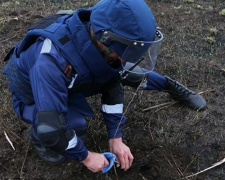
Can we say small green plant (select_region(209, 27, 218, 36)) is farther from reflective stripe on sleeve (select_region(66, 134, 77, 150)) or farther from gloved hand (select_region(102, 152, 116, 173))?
reflective stripe on sleeve (select_region(66, 134, 77, 150))

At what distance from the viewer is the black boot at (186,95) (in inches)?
136

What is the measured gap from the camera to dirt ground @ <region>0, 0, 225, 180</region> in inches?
114

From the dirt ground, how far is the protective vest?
83 cm

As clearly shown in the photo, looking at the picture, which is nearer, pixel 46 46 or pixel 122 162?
pixel 46 46

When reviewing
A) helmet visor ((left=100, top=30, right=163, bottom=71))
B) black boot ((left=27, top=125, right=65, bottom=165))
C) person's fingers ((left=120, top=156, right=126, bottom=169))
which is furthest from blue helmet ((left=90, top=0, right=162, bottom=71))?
black boot ((left=27, top=125, right=65, bottom=165))

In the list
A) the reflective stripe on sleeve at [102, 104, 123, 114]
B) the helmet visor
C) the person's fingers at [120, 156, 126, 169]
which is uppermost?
the helmet visor

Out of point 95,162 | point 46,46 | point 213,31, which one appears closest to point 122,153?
point 95,162

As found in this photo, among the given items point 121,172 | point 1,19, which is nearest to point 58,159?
point 121,172

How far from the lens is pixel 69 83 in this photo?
2.33 meters

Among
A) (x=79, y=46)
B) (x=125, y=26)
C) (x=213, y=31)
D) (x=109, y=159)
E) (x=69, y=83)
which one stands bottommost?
(x=213, y=31)

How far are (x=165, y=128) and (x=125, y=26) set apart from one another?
1.51m

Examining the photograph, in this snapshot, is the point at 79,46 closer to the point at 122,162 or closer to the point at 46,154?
the point at 122,162

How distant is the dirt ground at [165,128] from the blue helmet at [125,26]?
1072 mm

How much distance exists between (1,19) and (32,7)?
76cm
